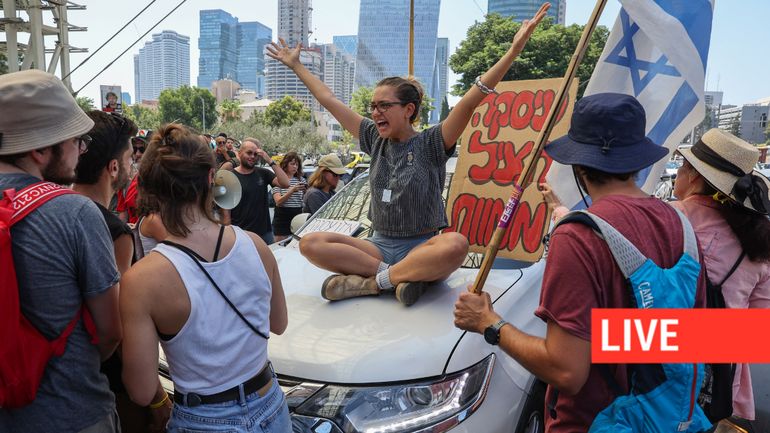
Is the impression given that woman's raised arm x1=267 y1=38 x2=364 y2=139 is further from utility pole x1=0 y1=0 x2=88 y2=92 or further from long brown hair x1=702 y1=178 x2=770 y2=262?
utility pole x1=0 y1=0 x2=88 y2=92

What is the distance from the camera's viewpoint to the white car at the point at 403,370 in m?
2.09

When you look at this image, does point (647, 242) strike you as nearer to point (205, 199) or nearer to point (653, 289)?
point (653, 289)

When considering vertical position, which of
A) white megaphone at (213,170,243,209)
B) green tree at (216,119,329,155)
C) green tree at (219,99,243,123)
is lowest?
green tree at (216,119,329,155)

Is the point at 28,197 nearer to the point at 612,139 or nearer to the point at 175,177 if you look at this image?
the point at 175,177

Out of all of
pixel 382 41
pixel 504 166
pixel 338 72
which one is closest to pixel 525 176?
pixel 504 166

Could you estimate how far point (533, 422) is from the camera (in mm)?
2438

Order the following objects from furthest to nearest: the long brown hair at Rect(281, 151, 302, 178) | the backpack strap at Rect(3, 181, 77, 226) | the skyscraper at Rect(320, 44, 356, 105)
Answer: the skyscraper at Rect(320, 44, 356, 105)
the long brown hair at Rect(281, 151, 302, 178)
the backpack strap at Rect(3, 181, 77, 226)

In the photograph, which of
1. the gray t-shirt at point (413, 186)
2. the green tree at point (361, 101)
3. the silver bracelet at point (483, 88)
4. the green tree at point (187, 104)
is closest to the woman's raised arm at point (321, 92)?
the gray t-shirt at point (413, 186)

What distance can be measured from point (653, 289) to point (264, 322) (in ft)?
3.98

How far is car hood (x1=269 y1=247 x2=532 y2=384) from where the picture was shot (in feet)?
7.20

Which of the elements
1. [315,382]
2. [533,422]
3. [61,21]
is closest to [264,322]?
[315,382]

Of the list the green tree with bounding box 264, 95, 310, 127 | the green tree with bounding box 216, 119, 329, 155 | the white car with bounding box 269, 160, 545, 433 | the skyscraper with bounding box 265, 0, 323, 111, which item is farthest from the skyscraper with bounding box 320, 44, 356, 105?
the white car with bounding box 269, 160, 545, 433

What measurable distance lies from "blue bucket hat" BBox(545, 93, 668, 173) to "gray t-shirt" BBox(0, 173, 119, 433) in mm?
1438

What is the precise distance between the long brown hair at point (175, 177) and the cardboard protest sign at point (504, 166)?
2175 millimetres
